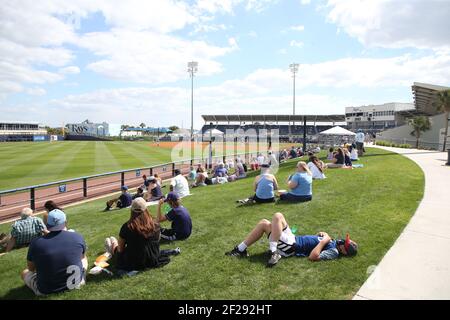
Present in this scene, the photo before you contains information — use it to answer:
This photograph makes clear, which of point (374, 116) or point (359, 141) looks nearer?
point (359, 141)

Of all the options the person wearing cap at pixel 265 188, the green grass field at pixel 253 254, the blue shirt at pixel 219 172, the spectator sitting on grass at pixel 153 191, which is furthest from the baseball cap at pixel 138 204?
the blue shirt at pixel 219 172

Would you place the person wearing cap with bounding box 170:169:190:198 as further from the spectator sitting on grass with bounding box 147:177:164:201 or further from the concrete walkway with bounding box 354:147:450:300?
the concrete walkway with bounding box 354:147:450:300

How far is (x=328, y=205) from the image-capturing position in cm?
821

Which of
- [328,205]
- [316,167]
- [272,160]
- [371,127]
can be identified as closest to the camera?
[328,205]

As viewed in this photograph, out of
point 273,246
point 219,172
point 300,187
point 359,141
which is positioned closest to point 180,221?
point 273,246

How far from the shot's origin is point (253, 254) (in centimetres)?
554

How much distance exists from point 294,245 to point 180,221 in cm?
218

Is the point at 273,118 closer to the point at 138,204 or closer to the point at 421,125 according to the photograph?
the point at 421,125

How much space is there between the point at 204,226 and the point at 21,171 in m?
21.4

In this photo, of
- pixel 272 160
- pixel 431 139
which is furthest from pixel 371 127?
pixel 272 160

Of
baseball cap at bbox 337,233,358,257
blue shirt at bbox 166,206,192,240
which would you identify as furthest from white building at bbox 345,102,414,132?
blue shirt at bbox 166,206,192,240

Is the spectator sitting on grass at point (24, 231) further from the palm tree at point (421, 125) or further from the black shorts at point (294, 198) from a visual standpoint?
the palm tree at point (421, 125)

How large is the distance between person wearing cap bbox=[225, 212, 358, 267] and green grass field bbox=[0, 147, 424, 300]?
0.13 m
